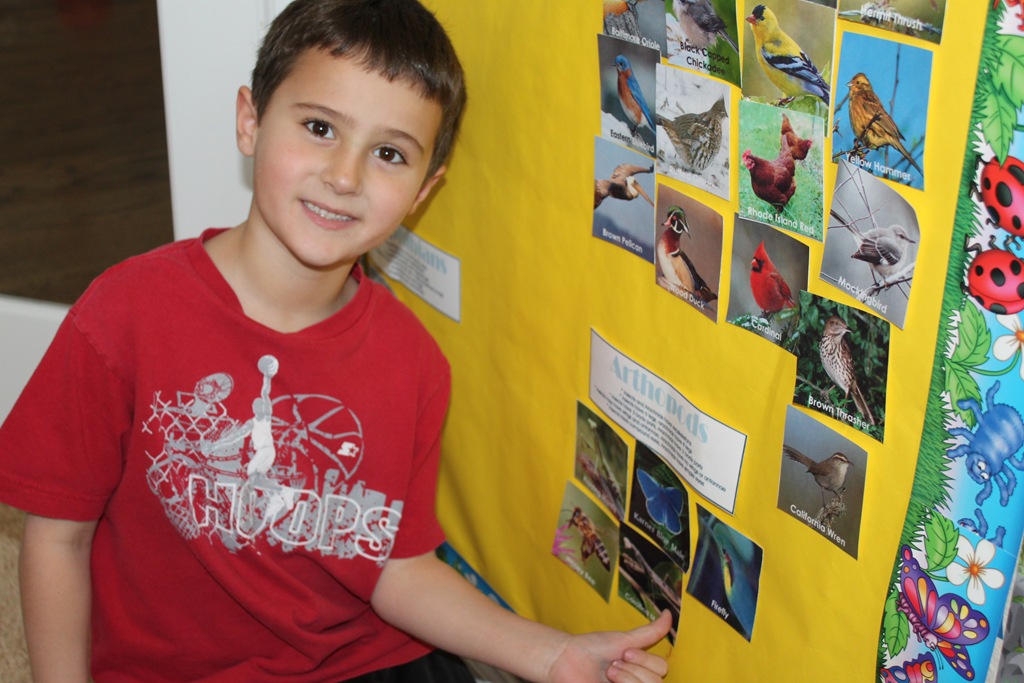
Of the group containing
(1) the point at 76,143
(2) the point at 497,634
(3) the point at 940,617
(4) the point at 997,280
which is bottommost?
(1) the point at 76,143

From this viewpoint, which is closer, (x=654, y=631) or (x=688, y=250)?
(x=688, y=250)

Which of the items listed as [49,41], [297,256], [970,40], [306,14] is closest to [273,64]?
[306,14]

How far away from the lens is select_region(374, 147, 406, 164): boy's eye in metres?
1.01

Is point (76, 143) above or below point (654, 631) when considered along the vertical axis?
below

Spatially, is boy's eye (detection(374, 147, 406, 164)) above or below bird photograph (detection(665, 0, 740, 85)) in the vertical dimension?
below

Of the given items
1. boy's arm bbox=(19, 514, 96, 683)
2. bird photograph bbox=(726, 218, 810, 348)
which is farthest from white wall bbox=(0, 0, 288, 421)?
bird photograph bbox=(726, 218, 810, 348)

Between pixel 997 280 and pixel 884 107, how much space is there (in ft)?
0.40

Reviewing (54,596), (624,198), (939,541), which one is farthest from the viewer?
(54,596)

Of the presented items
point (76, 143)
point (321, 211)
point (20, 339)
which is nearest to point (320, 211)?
point (321, 211)

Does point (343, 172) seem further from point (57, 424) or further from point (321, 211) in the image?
point (57, 424)

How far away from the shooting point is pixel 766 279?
78 cm

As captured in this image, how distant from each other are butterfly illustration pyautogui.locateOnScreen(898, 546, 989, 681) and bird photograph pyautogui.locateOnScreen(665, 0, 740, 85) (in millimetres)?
339

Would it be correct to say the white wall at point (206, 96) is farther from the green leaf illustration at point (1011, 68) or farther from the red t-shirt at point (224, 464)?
the green leaf illustration at point (1011, 68)

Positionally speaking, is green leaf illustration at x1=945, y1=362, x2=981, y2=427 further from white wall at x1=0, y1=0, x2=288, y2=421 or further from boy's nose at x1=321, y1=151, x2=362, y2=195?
white wall at x1=0, y1=0, x2=288, y2=421
